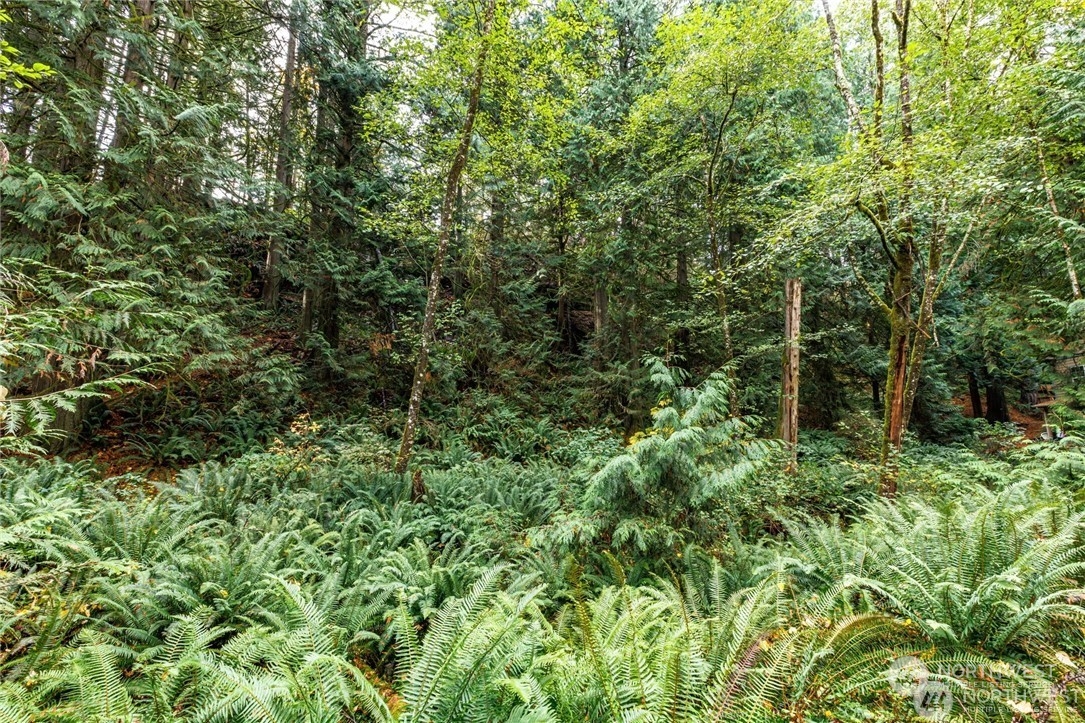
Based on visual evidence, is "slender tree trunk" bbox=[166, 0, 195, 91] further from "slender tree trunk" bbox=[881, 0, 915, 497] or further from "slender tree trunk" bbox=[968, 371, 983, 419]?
"slender tree trunk" bbox=[968, 371, 983, 419]

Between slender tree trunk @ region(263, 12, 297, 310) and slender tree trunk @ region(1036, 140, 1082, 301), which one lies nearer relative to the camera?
slender tree trunk @ region(1036, 140, 1082, 301)

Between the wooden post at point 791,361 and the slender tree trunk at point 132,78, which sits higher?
the slender tree trunk at point 132,78

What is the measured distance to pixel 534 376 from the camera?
12.3 m

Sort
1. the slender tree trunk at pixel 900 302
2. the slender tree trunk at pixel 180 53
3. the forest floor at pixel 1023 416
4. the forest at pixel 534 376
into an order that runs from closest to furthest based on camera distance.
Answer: the forest at pixel 534 376, the slender tree trunk at pixel 900 302, the slender tree trunk at pixel 180 53, the forest floor at pixel 1023 416

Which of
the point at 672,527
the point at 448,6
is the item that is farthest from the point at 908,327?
the point at 448,6

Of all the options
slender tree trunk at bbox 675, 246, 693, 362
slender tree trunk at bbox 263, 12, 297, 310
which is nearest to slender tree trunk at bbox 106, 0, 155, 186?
slender tree trunk at bbox 263, 12, 297, 310

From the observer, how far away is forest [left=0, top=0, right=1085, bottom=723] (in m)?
2.38

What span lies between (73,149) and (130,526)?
5328 mm

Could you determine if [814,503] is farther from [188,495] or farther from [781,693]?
[188,495]

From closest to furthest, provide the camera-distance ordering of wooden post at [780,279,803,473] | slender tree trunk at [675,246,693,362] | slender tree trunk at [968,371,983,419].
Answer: wooden post at [780,279,803,473]
slender tree trunk at [675,246,693,362]
slender tree trunk at [968,371,983,419]

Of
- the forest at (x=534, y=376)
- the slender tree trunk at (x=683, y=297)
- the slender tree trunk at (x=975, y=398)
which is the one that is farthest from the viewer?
the slender tree trunk at (x=975, y=398)

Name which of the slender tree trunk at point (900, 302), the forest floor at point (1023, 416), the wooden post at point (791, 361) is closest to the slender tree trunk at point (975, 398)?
the forest floor at point (1023, 416)

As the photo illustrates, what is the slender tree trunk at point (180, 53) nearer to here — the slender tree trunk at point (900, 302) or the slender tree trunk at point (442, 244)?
the slender tree trunk at point (442, 244)

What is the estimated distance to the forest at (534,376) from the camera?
238 cm
